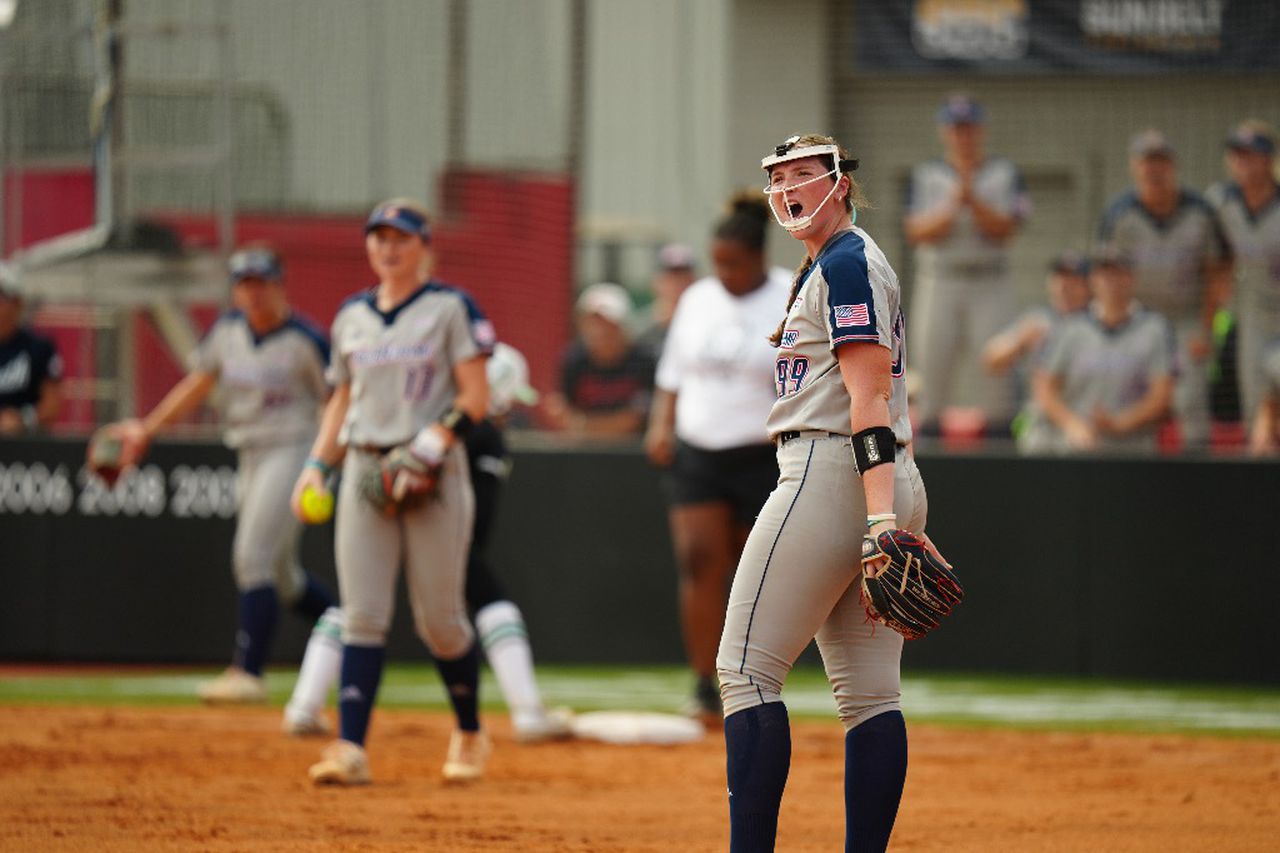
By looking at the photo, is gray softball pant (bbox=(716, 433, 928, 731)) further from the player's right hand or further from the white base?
the white base

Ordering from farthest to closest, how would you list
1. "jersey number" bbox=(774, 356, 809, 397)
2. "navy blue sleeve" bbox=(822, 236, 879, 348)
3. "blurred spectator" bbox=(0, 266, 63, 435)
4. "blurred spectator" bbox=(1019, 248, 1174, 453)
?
"blurred spectator" bbox=(0, 266, 63, 435) < "blurred spectator" bbox=(1019, 248, 1174, 453) < "jersey number" bbox=(774, 356, 809, 397) < "navy blue sleeve" bbox=(822, 236, 879, 348)

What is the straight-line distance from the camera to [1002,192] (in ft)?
39.7

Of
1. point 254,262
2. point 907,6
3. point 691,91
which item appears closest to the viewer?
point 254,262

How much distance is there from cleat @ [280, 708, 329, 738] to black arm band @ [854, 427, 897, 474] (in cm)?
463

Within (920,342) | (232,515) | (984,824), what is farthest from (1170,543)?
(232,515)

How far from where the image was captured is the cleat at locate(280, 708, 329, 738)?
335 inches

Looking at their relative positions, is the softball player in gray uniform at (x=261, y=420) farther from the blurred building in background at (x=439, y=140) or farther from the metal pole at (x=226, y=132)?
the metal pole at (x=226, y=132)

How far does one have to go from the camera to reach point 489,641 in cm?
841

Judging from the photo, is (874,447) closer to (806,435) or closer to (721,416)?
(806,435)

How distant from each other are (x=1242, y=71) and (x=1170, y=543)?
160 inches

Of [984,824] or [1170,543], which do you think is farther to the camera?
[1170,543]

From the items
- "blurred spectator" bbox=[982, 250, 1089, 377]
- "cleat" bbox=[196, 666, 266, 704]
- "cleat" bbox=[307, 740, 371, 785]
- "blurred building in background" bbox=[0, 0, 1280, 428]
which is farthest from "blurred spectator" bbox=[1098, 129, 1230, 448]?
"cleat" bbox=[307, 740, 371, 785]

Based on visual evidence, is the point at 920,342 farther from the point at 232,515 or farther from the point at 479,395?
the point at 479,395

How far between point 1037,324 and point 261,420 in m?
5.23
